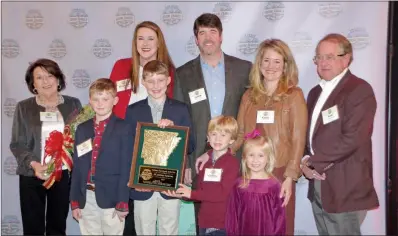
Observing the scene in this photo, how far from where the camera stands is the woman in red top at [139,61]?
4.14m

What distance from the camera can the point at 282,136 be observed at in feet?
12.2

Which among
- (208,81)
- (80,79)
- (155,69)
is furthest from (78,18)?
(208,81)

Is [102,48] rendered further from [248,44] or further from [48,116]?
[248,44]

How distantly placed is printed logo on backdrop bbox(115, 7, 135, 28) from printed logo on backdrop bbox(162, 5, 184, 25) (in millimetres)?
380

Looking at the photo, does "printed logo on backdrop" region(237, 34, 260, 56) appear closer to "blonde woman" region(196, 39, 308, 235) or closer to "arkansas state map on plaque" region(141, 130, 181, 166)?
"blonde woman" region(196, 39, 308, 235)

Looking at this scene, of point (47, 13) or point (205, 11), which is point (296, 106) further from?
point (47, 13)

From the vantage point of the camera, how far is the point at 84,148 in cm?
379

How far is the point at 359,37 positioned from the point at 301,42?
1.97 feet

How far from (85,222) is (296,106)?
82.9 inches

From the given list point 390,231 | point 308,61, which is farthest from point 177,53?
point 390,231

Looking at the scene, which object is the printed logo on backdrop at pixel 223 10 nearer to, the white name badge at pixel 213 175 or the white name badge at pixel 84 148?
the white name badge at pixel 213 175

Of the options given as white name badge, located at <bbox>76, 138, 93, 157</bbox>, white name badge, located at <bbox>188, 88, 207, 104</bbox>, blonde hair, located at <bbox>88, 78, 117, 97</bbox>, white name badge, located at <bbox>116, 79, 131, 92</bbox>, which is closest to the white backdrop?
white name badge, located at <bbox>116, 79, 131, 92</bbox>

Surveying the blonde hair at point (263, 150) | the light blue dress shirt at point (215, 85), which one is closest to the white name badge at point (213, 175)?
the blonde hair at point (263, 150)

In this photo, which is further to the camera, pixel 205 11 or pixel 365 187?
pixel 205 11
